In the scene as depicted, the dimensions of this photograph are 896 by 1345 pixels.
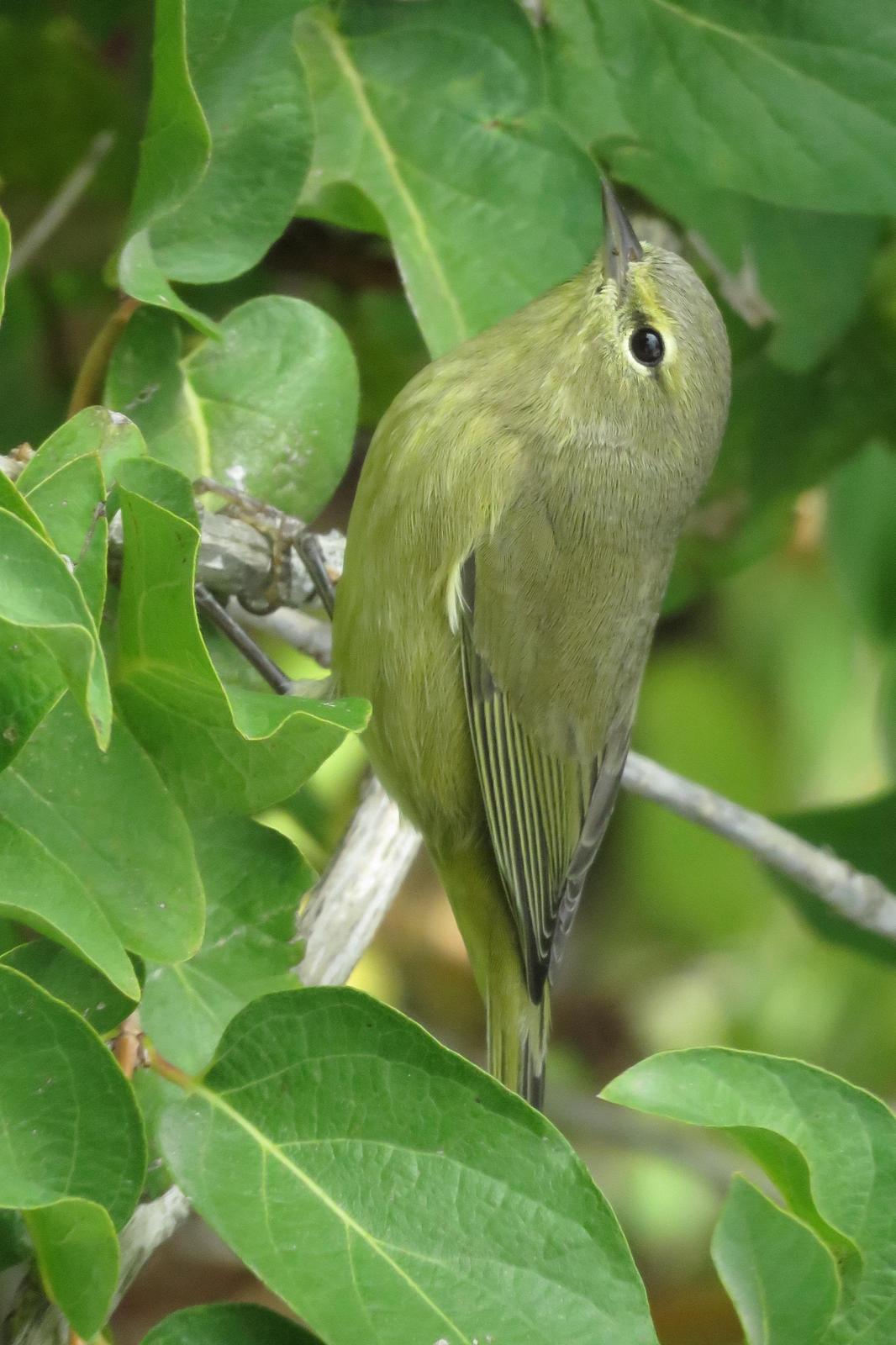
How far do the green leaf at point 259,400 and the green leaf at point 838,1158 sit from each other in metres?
1.00

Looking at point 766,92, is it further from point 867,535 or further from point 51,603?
point 51,603

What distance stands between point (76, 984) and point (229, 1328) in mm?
376

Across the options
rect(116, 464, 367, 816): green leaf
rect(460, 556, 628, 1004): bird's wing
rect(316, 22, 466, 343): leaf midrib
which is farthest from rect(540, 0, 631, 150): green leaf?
rect(116, 464, 367, 816): green leaf

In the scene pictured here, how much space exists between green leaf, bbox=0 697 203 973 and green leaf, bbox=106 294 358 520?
0.62 metres

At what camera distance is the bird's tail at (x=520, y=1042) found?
8.32 feet

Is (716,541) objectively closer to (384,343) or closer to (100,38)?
(384,343)

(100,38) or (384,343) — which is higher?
(100,38)

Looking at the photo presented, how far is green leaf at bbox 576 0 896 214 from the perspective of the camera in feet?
7.20

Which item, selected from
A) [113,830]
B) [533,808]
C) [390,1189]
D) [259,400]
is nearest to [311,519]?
[259,400]

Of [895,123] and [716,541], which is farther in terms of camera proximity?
[716,541]

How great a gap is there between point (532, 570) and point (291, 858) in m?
0.92

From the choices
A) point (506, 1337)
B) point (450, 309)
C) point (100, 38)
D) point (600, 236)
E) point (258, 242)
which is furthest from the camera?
point (100, 38)

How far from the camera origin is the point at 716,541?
3.13 m

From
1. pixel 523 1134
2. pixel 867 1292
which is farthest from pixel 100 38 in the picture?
pixel 867 1292
